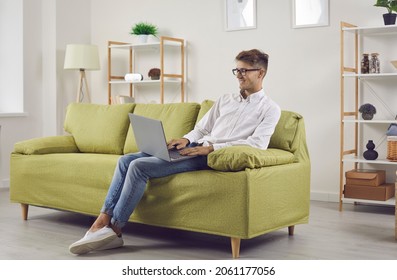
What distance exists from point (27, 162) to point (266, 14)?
96.5 inches

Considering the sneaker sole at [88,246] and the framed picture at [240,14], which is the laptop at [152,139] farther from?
the framed picture at [240,14]

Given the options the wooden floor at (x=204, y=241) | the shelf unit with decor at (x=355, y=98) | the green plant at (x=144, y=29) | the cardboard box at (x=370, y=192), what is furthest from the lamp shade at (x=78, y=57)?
the cardboard box at (x=370, y=192)

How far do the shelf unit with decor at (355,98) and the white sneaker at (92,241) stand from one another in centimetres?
205

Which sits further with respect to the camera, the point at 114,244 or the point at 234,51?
the point at 234,51

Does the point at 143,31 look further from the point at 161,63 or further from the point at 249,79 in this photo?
the point at 249,79

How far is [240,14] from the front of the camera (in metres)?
5.57

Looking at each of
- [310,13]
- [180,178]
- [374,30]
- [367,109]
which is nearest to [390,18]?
[374,30]

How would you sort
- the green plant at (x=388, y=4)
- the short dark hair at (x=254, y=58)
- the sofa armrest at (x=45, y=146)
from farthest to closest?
the green plant at (x=388, y=4), the sofa armrest at (x=45, y=146), the short dark hair at (x=254, y=58)

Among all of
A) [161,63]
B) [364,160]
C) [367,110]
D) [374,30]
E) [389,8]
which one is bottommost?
[364,160]

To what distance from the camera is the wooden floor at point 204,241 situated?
3.28 m

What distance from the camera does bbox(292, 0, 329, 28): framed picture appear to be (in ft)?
16.8

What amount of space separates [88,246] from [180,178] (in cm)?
60

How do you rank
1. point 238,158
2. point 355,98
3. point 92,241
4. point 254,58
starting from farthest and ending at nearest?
point 355,98 < point 254,58 < point 92,241 < point 238,158

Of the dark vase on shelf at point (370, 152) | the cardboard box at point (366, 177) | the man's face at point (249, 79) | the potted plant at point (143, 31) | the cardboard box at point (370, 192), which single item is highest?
the potted plant at point (143, 31)
